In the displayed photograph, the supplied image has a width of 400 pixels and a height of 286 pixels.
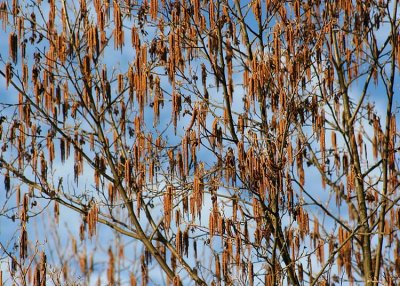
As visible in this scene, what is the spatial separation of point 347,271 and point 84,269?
3.06 metres

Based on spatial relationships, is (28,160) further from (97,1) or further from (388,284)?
(388,284)

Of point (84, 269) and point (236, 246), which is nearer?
A: point (236, 246)

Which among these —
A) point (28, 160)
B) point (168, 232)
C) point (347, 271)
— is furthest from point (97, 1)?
point (347, 271)

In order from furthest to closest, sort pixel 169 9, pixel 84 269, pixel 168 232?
1. pixel 169 9
2. pixel 168 232
3. pixel 84 269

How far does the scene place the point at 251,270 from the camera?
8375mm

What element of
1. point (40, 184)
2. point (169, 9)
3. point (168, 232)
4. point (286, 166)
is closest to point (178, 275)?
point (168, 232)

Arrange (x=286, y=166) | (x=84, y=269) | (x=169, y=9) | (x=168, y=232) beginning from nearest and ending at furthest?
(x=286, y=166)
(x=84, y=269)
(x=168, y=232)
(x=169, y=9)

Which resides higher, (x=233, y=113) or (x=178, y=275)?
(x=233, y=113)

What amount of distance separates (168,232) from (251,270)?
1.69 meters

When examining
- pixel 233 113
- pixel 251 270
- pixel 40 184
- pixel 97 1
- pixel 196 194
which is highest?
pixel 97 1

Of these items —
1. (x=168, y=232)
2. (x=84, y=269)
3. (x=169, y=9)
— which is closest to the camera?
(x=84, y=269)

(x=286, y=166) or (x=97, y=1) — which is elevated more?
(x=97, y=1)

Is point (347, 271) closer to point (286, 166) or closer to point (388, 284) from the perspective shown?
point (388, 284)

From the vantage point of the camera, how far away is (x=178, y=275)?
9.12 metres
